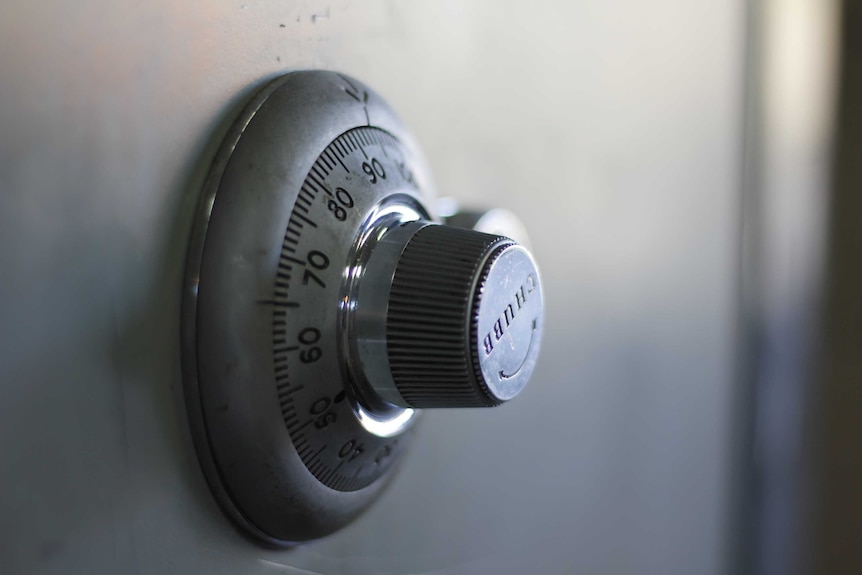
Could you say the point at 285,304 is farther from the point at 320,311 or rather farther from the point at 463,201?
the point at 463,201

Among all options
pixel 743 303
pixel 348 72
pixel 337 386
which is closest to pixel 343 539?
pixel 337 386

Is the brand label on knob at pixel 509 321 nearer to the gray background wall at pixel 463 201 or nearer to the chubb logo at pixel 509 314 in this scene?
the chubb logo at pixel 509 314

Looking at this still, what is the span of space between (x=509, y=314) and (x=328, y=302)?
7 cm

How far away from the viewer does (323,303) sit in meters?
0.27

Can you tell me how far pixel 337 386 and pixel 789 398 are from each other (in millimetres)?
575

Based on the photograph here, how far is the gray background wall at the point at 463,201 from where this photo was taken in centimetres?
22

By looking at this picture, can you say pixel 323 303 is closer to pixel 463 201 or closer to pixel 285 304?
pixel 285 304

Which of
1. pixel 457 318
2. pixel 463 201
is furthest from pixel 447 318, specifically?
pixel 463 201

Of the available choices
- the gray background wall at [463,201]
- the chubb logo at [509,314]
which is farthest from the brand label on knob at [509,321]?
the gray background wall at [463,201]

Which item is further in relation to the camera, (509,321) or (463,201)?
(463,201)

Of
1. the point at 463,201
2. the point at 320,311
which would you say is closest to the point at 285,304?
the point at 320,311

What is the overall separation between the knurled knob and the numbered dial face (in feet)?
0.07

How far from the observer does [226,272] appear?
0.25 metres

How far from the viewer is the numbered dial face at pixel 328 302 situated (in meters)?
0.26
